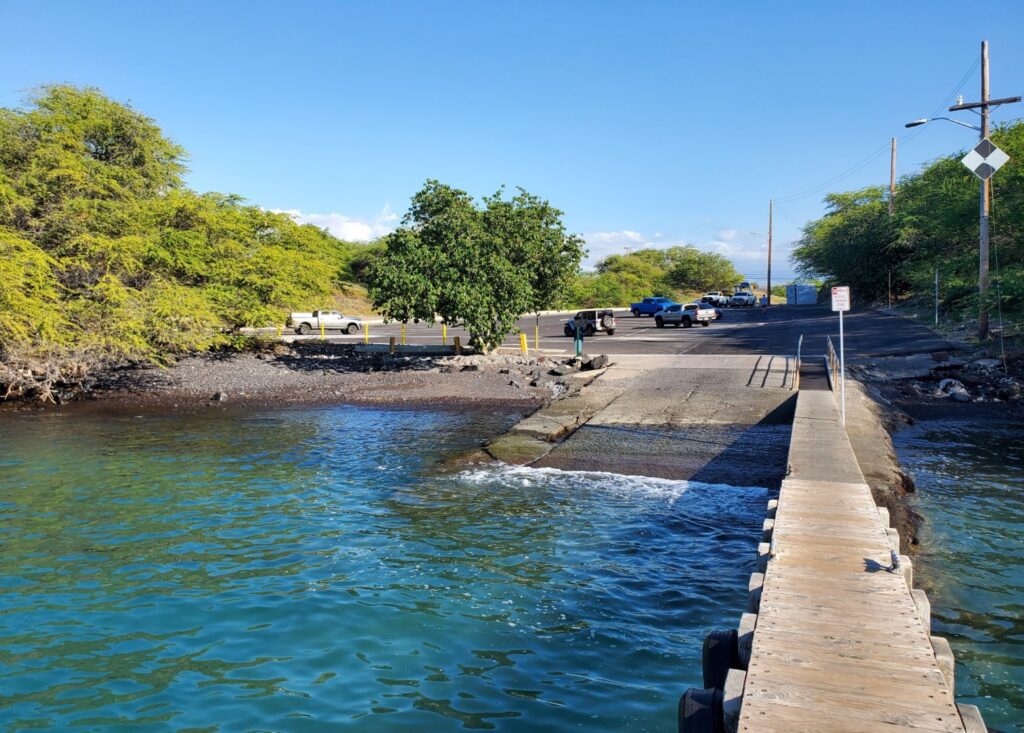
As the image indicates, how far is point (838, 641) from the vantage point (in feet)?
17.9

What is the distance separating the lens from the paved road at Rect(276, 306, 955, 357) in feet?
101

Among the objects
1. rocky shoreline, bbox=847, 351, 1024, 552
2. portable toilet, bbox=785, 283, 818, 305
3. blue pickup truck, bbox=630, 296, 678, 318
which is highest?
portable toilet, bbox=785, 283, 818, 305

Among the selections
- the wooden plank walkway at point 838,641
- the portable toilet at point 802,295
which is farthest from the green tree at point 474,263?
the portable toilet at point 802,295

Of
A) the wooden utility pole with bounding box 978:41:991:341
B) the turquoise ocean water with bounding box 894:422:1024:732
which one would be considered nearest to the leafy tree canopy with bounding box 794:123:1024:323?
the wooden utility pole with bounding box 978:41:991:341

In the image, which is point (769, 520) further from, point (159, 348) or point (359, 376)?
point (159, 348)

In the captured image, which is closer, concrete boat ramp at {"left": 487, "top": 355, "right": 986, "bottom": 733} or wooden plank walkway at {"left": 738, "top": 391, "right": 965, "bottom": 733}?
wooden plank walkway at {"left": 738, "top": 391, "right": 965, "bottom": 733}

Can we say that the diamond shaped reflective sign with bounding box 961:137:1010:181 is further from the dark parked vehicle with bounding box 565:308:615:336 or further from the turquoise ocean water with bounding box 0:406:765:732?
the dark parked vehicle with bounding box 565:308:615:336

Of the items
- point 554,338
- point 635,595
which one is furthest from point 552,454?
point 554,338

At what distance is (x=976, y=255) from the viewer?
98.9 ft

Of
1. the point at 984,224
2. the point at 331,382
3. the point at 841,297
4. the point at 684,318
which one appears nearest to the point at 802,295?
the point at 684,318

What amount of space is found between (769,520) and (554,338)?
33620 millimetres

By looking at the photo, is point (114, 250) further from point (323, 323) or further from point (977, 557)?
point (323, 323)

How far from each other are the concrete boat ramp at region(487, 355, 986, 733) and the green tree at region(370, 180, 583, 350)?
1025 centimetres

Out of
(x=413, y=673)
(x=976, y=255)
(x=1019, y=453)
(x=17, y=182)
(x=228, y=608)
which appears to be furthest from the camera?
(x=976, y=255)
